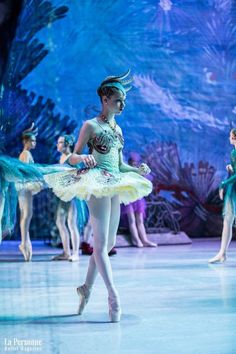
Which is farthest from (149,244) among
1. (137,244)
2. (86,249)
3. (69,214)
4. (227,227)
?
(227,227)

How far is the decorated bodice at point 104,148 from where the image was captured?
14.3 feet


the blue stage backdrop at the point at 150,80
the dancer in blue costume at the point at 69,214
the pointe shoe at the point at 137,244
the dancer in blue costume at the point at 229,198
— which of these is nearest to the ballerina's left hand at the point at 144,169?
the dancer in blue costume at the point at 229,198

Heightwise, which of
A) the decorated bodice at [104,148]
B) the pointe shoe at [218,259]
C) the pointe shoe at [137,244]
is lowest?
→ the pointe shoe at [137,244]

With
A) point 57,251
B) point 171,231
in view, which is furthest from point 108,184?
point 171,231

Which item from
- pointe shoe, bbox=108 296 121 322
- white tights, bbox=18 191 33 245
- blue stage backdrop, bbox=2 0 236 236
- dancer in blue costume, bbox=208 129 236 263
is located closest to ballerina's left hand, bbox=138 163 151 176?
pointe shoe, bbox=108 296 121 322

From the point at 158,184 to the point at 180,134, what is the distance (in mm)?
1062

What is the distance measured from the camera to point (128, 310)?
4555 millimetres

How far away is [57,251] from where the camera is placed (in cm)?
1014

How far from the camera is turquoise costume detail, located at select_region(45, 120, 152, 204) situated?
416 centimetres

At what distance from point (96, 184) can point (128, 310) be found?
3.21 feet

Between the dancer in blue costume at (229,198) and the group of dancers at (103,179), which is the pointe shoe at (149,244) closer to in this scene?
the dancer in blue costume at (229,198)

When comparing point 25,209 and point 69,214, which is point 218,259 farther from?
point 25,209

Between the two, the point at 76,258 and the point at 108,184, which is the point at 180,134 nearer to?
the point at 76,258

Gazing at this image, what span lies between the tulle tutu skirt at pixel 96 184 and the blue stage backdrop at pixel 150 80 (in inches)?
307
